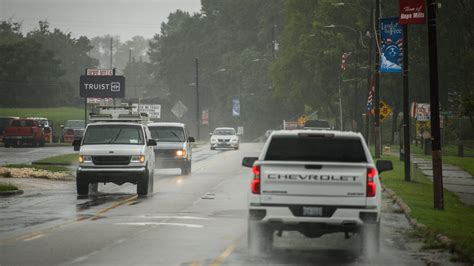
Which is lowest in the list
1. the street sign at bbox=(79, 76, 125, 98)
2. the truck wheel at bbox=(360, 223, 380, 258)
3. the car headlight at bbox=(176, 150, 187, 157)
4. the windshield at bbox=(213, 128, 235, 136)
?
the truck wheel at bbox=(360, 223, 380, 258)

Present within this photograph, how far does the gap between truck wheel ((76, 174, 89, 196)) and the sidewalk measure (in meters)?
11.0

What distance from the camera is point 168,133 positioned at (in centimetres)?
4156

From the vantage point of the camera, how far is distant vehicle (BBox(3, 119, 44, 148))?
72.4 m

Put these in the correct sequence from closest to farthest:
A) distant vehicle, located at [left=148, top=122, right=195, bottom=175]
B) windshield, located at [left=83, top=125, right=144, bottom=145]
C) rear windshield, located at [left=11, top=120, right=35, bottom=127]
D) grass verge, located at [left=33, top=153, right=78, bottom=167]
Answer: windshield, located at [left=83, top=125, right=144, bottom=145] → distant vehicle, located at [left=148, top=122, right=195, bottom=175] → grass verge, located at [left=33, top=153, right=78, bottom=167] → rear windshield, located at [left=11, top=120, right=35, bottom=127]

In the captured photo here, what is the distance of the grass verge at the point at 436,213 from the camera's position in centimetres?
1783

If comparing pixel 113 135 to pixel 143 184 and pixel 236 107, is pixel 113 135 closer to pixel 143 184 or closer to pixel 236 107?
pixel 143 184

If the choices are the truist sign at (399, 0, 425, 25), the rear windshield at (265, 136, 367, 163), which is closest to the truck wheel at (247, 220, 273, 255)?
the rear windshield at (265, 136, 367, 163)

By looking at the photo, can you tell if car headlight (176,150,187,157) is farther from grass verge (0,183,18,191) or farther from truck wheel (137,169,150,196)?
truck wheel (137,169,150,196)

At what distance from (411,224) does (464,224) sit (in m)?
1.09

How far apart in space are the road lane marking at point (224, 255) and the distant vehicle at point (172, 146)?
23915 millimetres

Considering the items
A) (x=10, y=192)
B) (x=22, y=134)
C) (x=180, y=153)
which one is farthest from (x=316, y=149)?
(x=22, y=134)

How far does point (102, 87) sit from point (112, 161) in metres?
27.6

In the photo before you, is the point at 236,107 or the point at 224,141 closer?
the point at 224,141

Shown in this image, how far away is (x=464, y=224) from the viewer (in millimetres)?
20828
